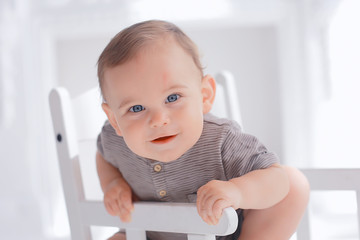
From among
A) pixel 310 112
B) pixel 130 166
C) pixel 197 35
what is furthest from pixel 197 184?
pixel 197 35

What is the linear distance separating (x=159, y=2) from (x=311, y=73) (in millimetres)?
695

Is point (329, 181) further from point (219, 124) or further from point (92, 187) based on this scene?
point (92, 187)

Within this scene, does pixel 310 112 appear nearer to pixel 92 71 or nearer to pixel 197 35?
pixel 197 35

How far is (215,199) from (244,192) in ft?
0.20

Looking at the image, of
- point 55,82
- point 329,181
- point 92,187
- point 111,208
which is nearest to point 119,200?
point 111,208

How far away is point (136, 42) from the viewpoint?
642 millimetres

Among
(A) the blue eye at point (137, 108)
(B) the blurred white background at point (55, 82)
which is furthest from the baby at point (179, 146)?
(B) the blurred white background at point (55, 82)

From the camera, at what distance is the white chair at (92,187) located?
616 mm

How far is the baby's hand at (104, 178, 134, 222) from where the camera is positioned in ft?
2.28

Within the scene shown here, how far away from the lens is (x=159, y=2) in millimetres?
1963

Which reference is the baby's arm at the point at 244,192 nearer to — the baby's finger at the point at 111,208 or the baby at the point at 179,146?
the baby at the point at 179,146

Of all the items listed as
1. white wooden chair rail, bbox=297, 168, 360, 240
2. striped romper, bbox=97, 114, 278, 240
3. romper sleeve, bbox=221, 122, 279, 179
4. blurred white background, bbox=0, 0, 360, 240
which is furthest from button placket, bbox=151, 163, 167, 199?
blurred white background, bbox=0, 0, 360, 240

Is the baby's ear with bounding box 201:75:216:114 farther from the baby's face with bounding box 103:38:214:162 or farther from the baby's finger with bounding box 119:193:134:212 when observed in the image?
the baby's finger with bounding box 119:193:134:212

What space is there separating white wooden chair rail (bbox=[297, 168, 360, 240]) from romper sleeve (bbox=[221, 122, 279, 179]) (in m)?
0.19
